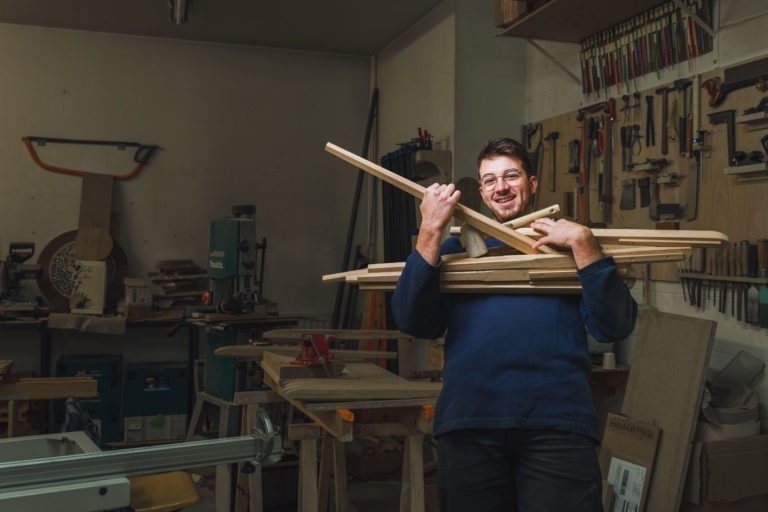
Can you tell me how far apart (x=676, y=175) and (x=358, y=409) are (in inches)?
65.1

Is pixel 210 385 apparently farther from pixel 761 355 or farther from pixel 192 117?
pixel 761 355

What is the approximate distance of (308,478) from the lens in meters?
2.62

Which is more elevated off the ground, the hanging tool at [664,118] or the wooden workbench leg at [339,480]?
the hanging tool at [664,118]

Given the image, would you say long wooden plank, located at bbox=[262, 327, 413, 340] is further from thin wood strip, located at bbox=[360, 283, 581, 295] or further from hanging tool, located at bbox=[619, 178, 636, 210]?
thin wood strip, located at bbox=[360, 283, 581, 295]

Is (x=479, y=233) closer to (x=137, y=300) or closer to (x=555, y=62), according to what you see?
(x=555, y=62)

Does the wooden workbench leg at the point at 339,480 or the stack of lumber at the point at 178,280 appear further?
the stack of lumber at the point at 178,280

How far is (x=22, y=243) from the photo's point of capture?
5047 millimetres

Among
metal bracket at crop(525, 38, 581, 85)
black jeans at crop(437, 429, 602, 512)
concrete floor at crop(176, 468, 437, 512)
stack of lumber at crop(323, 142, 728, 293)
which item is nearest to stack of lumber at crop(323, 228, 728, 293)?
stack of lumber at crop(323, 142, 728, 293)

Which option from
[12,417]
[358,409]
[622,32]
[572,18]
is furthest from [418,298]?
[622,32]

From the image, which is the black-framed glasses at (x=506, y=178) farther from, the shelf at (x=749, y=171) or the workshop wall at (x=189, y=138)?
the workshop wall at (x=189, y=138)

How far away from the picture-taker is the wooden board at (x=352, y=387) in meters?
2.31

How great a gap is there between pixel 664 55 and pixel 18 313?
390 centimetres

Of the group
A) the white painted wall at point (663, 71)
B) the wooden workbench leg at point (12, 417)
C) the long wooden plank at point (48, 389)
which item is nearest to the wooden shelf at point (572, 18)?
the white painted wall at point (663, 71)

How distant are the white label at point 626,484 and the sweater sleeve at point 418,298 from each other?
1.51 metres
